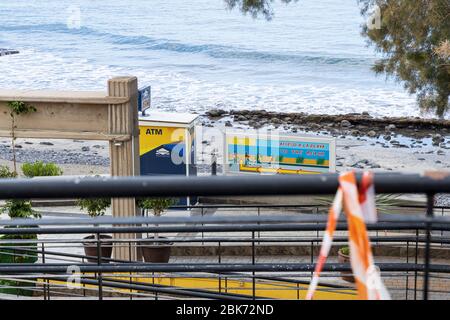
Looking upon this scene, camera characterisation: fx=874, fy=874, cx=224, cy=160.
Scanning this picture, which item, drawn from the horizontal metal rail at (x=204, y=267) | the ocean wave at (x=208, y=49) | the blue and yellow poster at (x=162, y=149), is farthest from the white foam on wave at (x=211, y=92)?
the horizontal metal rail at (x=204, y=267)

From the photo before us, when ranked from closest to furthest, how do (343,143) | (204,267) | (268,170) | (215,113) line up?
(204,267), (268,170), (343,143), (215,113)

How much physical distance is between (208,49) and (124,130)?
47.4m

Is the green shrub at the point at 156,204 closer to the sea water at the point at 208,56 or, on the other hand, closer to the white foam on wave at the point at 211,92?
the sea water at the point at 208,56

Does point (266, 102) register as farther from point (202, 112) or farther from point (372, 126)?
point (372, 126)

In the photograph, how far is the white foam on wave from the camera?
41.1 m

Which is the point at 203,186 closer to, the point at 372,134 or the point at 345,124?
the point at 372,134

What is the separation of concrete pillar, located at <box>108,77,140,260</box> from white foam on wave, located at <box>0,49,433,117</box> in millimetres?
26938

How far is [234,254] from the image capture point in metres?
14.1

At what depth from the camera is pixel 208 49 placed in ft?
195

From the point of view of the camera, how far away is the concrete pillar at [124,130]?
40.7 feet

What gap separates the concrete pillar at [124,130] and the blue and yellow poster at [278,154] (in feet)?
20.3

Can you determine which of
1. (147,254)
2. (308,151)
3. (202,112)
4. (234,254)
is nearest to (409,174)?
(147,254)

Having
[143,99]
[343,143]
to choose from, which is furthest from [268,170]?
[343,143]
